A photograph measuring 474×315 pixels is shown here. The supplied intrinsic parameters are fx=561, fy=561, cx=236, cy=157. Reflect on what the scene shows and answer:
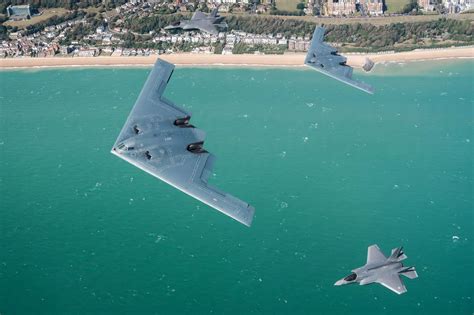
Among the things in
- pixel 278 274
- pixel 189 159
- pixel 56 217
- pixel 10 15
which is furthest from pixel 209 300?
pixel 10 15

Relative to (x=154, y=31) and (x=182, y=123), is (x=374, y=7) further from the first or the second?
(x=182, y=123)

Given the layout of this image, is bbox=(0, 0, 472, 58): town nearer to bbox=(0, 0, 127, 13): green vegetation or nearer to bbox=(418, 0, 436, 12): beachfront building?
bbox=(418, 0, 436, 12): beachfront building

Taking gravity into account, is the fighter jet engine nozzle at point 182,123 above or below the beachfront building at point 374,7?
below

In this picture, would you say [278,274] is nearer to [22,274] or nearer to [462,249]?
[462,249]

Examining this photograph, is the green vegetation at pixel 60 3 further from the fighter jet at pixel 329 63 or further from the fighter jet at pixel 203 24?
the fighter jet at pixel 329 63

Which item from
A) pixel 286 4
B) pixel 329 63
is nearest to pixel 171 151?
pixel 329 63

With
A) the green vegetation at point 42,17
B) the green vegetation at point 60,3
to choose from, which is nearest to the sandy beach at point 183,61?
the green vegetation at point 42,17

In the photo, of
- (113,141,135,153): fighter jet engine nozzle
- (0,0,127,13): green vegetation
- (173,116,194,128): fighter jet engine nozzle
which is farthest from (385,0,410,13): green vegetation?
(113,141,135,153): fighter jet engine nozzle
